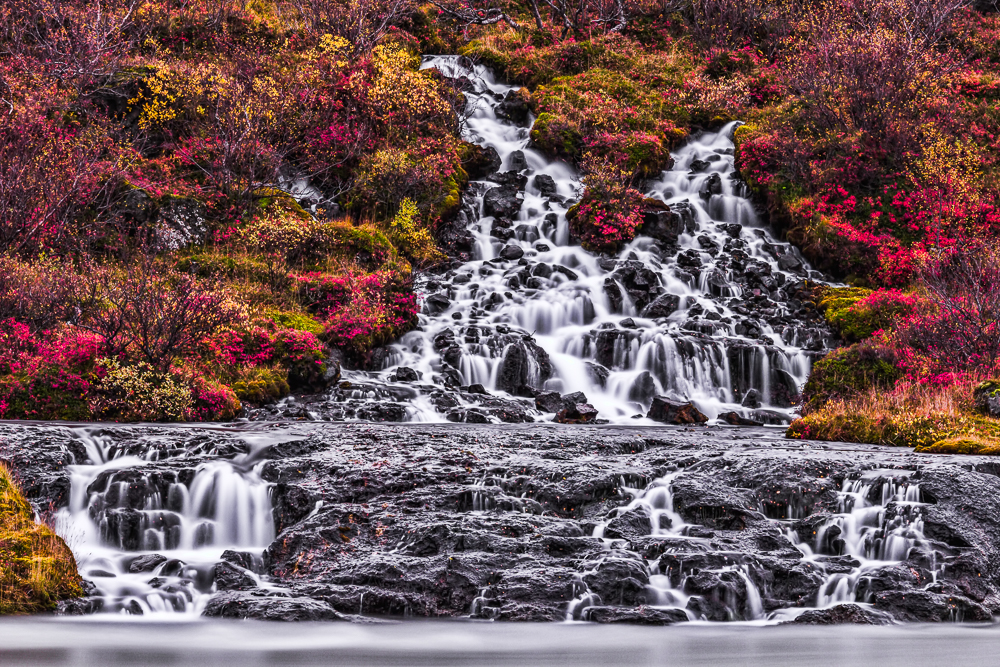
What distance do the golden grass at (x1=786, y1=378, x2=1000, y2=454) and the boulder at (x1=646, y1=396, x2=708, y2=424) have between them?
2.49m

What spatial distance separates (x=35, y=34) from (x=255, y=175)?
31.9 ft

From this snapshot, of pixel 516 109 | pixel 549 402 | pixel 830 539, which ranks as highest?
pixel 516 109

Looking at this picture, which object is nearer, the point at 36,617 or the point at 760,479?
the point at 36,617

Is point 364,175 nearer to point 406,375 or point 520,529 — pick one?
point 406,375

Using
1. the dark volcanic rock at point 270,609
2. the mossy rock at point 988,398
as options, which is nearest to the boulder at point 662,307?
the mossy rock at point 988,398

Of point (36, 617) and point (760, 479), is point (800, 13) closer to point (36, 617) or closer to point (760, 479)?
point (760, 479)

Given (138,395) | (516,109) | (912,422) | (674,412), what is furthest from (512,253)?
(912,422)

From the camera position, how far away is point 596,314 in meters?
22.8

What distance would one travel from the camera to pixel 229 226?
22.2 metres

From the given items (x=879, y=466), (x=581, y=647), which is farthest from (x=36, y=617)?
(x=879, y=466)

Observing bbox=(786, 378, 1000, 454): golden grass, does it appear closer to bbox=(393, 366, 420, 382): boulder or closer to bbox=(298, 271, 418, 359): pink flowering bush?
bbox=(393, 366, 420, 382): boulder

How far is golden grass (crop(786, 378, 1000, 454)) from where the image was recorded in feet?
42.9

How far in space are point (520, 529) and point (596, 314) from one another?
1446 centimetres

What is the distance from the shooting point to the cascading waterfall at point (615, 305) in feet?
64.7
